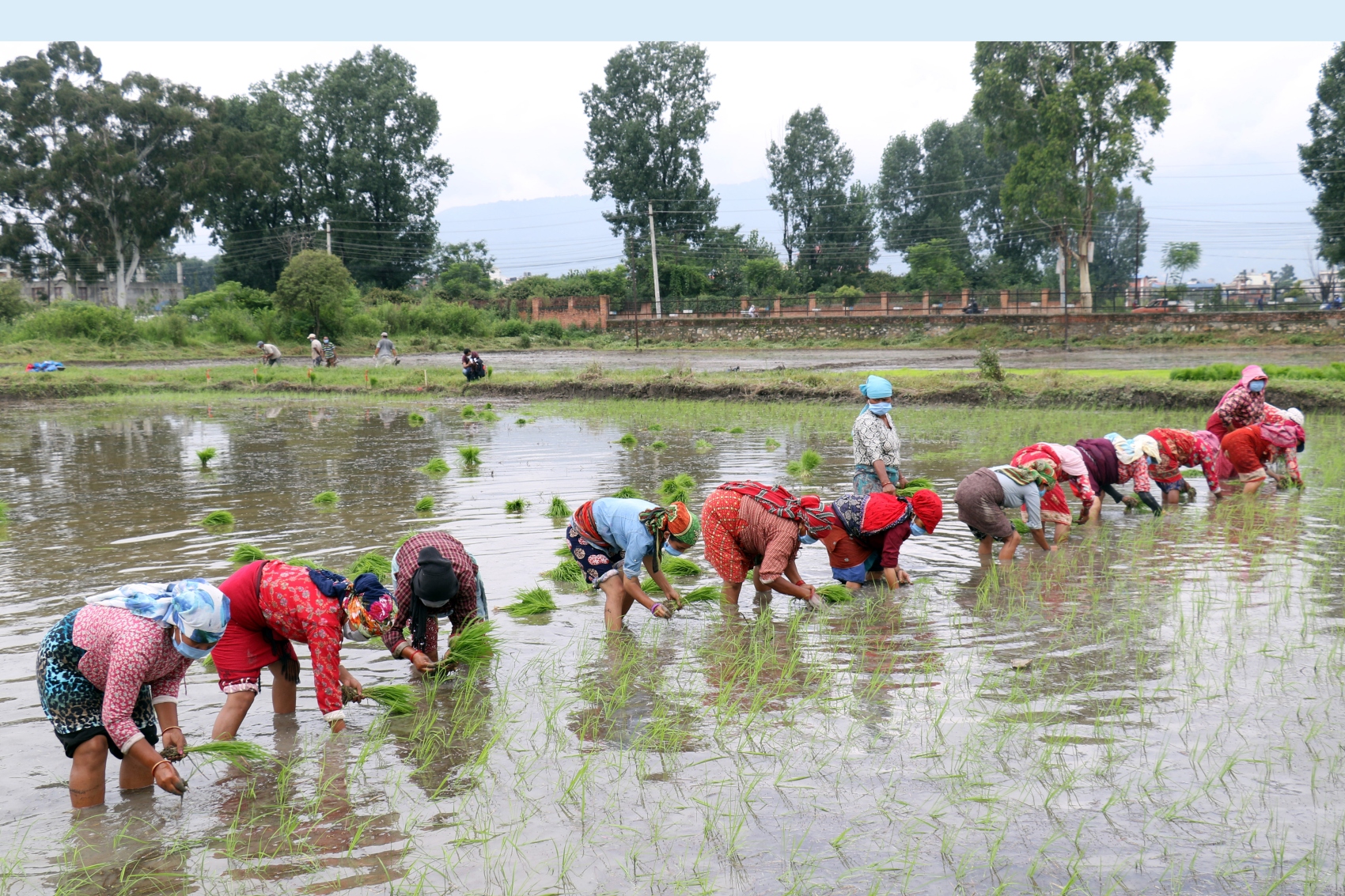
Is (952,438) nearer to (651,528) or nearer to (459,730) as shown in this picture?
(651,528)

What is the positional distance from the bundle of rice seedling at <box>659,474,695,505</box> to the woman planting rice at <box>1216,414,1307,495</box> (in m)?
5.04

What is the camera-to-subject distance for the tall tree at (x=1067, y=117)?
110ft

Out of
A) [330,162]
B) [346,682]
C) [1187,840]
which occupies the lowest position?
[1187,840]

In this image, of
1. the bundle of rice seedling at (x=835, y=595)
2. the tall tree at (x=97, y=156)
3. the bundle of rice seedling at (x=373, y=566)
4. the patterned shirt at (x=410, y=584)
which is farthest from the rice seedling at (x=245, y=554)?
the tall tree at (x=97, y=156)

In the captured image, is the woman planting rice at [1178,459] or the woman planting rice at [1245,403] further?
the woman planting rice at [1245,403]

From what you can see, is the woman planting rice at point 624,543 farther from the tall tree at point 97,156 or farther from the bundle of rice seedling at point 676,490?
the tall tree at point 97,156

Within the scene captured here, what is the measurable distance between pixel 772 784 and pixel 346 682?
1.96m

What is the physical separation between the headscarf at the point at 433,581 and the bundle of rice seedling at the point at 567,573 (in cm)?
209

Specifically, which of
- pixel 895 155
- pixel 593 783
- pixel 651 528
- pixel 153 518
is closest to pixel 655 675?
pixel 651 528

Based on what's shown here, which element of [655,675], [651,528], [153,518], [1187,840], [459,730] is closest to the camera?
[1187,840]

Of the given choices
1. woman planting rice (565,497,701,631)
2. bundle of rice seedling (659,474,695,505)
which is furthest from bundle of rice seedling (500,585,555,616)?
bundle of rice seedling (659,474,695,505)

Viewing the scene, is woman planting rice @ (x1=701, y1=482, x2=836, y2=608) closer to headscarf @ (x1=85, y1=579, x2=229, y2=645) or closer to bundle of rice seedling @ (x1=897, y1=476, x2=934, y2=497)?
bundle of rice seedling @ (x1=897, y1=476, x2=934, y2=497)

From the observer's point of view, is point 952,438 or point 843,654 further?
point 952,438

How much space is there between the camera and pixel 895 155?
197 ft
